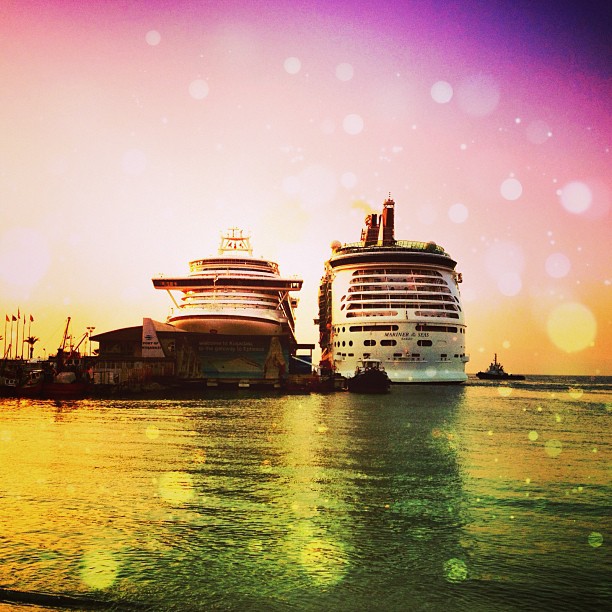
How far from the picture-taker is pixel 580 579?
1134 centimetres

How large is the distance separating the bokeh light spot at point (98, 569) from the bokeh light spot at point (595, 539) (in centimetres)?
981

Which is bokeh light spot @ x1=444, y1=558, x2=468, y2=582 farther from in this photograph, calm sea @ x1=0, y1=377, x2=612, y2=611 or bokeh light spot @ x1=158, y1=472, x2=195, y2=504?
bokeh light spot @ x1=158, y1=472, x2=195, y2=504

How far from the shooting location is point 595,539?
14.0 m

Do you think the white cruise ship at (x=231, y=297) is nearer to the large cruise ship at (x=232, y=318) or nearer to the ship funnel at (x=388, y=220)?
the large cruise ship at (x=232, y=318)

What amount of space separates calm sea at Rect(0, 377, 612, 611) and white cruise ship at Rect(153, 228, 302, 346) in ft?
188

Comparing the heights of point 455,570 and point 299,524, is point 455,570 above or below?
below

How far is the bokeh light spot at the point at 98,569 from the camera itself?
1054 cm

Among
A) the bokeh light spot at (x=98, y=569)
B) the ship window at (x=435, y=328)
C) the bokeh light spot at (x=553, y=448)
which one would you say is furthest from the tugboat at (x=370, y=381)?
the bokeh light spot at (x=98, y=569)

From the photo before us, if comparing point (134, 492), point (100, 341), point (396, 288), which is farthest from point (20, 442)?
point (396, 288)

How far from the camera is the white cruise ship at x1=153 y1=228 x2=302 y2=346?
88562mm

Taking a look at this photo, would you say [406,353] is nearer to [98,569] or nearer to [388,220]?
[388,220]

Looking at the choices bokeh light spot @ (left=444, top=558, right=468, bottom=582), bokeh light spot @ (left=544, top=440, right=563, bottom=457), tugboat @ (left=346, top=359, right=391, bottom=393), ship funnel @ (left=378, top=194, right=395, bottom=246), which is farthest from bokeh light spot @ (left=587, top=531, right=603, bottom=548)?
ship funnel @ (left=378, top=194, right=395, bottom=246)

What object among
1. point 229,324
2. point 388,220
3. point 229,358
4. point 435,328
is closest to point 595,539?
point 229,324

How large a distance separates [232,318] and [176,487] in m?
70.1
